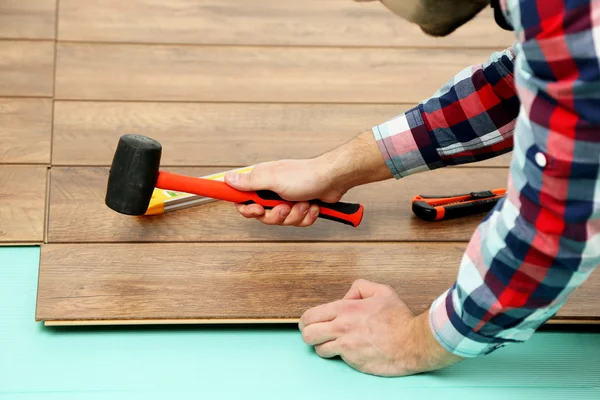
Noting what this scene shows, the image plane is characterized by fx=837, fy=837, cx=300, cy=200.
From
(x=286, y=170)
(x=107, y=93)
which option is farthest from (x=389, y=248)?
(x=107, y=93)

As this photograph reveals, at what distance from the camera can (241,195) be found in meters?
1.43

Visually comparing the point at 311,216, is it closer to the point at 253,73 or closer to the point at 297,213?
the point at 297,213

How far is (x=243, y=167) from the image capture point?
5.35 feet

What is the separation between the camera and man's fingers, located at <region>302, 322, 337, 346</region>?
1268 millimetres

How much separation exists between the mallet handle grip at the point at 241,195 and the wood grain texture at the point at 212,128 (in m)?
0.23

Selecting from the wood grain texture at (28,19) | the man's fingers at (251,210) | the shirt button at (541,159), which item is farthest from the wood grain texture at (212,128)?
the shirt button at (541,159)

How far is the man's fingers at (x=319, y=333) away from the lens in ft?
4.16

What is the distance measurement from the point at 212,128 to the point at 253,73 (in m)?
0.24

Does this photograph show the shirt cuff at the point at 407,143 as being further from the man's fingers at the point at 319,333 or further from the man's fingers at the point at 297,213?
the man's fingers at the point at 319,333

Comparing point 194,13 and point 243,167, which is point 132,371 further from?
point 194,13

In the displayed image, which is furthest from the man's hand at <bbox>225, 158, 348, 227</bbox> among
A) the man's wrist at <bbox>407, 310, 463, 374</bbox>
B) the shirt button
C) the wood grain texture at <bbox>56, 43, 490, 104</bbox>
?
the shirt button

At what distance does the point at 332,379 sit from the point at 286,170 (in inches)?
14.4

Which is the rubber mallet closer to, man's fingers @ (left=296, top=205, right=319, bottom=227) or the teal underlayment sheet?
man's fingers @ (left=296, top=205, right=319, bottom=227)

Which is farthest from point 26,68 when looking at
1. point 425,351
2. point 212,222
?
point 425,351
